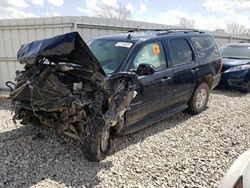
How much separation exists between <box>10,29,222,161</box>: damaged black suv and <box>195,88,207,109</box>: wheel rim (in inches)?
60.7

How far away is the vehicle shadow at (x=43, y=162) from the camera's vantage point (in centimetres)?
354

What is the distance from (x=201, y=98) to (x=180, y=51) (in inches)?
57.7

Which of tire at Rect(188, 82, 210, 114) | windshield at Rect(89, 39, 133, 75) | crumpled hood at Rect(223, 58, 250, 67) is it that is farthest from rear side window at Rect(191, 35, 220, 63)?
crumpled hood at Rect(223, 58, 250, 67)

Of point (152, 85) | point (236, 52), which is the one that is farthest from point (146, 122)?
point (236, 52)

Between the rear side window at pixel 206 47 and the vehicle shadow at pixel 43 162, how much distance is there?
3553 millimetres

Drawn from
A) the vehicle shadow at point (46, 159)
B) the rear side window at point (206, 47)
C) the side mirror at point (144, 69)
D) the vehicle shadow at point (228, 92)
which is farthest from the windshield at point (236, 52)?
the side mirror at point (144, 69)

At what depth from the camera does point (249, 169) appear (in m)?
2.01

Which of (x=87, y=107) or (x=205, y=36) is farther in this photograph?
(x=205, y=36)

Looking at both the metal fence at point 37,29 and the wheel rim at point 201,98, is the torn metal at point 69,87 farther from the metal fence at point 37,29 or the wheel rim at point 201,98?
the metal fence at point 37,29

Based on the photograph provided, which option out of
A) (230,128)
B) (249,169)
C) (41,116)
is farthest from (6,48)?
(249,169)

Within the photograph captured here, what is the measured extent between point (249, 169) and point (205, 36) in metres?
5.14

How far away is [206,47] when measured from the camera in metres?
6.51

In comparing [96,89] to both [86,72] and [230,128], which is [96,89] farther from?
[230,128]

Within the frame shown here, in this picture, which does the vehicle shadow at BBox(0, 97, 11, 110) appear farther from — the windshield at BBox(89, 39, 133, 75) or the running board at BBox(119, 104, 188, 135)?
the running board at BBox(119, 104, 188, 135)
